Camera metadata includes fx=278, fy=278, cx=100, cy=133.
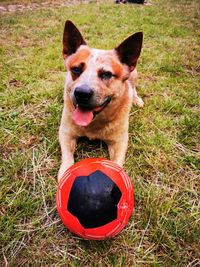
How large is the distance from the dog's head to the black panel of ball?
2.40ft

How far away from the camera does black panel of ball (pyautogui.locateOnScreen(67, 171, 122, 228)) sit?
1.75 metres

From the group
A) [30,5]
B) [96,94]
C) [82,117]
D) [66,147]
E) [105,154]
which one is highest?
[96,94]

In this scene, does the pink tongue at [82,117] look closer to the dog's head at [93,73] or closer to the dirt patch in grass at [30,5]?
the dog's head at [93,73]

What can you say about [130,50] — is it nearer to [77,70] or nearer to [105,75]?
Result: [105,75]

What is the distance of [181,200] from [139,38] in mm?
1534

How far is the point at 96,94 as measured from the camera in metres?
2.39

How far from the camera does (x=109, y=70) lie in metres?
2.55

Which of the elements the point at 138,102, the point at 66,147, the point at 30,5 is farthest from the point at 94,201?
the point at 30,5

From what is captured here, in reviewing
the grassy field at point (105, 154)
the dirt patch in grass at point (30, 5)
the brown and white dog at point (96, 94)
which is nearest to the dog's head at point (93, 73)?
the brown and white dog at point (96, 94)

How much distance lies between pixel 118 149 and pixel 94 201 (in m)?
1.03

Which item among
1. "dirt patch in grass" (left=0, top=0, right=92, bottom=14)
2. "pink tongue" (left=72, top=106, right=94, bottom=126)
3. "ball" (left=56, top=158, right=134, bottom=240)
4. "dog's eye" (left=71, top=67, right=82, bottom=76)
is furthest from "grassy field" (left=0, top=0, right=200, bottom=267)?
"dirt patch in grass" (left=0, top=0, right=92, bottom=14)

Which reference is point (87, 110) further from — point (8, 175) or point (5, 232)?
point (5, 232)

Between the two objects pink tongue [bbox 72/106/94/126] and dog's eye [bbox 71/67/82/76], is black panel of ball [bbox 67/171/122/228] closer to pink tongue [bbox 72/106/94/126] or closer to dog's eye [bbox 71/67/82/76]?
pink tongue [bbox 72/106/94/126]

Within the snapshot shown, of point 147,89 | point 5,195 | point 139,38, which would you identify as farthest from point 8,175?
point 147,89
